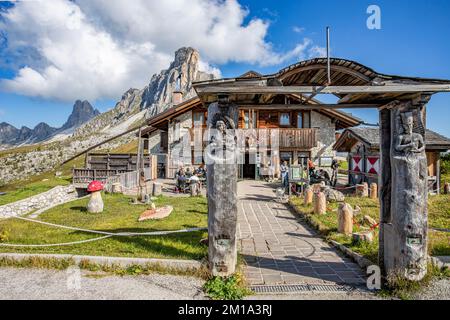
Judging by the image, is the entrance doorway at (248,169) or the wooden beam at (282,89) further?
the entrance doorway at (248,169)

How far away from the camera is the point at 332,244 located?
21.9 ft

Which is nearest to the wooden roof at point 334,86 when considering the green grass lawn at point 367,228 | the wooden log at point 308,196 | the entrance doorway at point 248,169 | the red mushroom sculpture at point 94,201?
the green grass lawn at point 367,228

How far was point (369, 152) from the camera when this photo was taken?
1650 centimetres

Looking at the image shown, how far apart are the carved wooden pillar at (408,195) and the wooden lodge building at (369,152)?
949 cm

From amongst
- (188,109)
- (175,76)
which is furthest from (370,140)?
(175,76)

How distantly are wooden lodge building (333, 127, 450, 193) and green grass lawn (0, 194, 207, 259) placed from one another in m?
10.0

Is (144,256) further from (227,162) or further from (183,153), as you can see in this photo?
(183,153)

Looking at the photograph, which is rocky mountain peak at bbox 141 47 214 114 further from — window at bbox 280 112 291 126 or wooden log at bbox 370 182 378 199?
wooden log at bbox 370 182 378 199

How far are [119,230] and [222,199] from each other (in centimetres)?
443

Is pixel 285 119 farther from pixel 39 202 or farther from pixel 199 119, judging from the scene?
pixel 39 202

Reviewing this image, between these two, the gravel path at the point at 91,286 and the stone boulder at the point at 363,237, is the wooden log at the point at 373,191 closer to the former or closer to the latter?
the stone boulder at the point at 363,237

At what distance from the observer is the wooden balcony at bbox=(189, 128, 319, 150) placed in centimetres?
2205

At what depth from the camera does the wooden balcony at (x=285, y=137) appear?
72.3 feet
